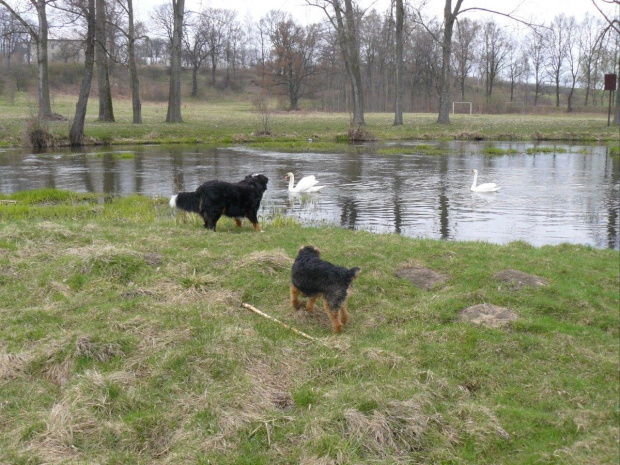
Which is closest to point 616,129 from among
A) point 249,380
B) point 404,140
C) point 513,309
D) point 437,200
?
point 404,140

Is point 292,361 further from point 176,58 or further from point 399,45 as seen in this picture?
point 176,58

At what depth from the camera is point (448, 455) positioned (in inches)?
159

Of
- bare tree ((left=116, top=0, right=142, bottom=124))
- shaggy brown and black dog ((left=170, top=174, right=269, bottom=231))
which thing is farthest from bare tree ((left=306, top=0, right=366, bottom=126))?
shaggy brown and black dog ((left=170, top=174, right=269, bottom=231))

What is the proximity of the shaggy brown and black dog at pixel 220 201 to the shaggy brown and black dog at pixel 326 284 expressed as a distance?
3.90 m

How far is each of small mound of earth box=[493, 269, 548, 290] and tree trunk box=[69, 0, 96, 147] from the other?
24519 millimetres

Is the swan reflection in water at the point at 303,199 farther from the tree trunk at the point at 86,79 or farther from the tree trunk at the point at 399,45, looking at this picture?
the tree trunk at the point at 399,45

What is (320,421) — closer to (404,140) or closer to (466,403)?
(466,403)

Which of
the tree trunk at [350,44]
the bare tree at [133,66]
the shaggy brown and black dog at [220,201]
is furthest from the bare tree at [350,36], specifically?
the shaggy brown and black dog at [220,201]

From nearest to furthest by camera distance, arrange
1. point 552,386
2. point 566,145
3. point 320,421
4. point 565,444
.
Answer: point 565,444 < point 320,421 < point 552,386 < point 566,145

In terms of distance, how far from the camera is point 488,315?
230 inches

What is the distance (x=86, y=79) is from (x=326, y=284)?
84.1 ft

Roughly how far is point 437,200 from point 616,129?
2476 cm

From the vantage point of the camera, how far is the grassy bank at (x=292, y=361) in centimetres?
416

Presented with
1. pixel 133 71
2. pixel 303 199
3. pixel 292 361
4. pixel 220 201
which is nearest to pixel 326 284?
pixel 292 361
